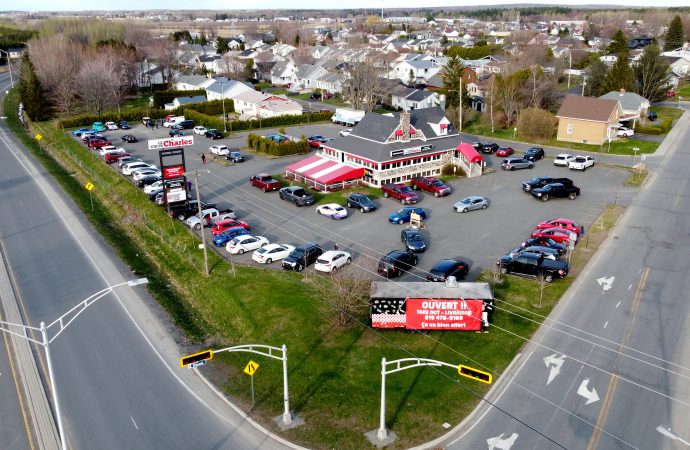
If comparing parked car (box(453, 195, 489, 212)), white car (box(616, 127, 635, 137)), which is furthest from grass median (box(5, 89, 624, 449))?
white car (box(616, 127, 635, 137))

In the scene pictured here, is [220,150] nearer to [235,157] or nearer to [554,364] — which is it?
[235,157]

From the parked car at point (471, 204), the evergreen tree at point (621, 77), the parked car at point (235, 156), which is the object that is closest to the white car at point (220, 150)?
the parked car at point (235, 156)

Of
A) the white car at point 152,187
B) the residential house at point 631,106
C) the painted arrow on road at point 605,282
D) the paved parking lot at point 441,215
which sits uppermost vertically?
the residential house at point 631,106

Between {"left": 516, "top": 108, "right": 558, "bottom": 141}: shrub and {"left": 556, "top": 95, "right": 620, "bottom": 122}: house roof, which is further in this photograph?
{"left": 516, "top": 108, "right": 558, "bottom": 141}: shrub

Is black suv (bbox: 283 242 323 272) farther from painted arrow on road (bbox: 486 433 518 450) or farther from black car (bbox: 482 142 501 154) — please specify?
black car (bbox: 482 142 501 154)

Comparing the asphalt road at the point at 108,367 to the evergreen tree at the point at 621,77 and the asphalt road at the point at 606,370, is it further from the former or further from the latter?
the evergreen tree at the point at 621,77

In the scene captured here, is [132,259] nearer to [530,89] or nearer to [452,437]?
[452,437]
